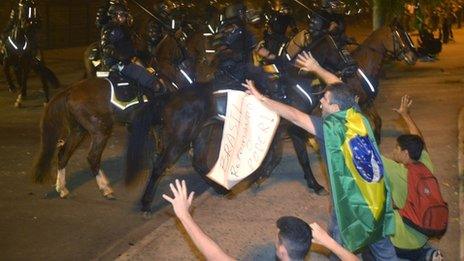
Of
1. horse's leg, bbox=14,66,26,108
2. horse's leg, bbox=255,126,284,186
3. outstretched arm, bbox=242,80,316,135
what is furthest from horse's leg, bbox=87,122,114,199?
horse's leg, bbox=14,66,26,108

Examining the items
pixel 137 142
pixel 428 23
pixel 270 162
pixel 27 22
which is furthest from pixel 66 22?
pixel 137 142

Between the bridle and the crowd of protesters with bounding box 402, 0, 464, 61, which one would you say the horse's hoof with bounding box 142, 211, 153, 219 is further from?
the crowd of protesters with bounding box 402, 0, 464, 61

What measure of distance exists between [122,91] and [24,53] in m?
7.62

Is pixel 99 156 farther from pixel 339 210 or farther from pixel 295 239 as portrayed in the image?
pixel 295 239

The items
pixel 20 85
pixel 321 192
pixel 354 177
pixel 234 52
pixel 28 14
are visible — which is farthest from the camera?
pixel 20 85

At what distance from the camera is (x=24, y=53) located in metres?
15.0

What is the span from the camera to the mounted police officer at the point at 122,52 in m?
8.17

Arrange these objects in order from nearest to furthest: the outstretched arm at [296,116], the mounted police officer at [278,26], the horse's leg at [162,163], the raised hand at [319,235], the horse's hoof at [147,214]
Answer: the raised hand at [319,235] < the outstretched arm at [296,116] < the horse's hoof at [147,214] < the horse's leg at [162,163] < the mounted police officer at [278,26]

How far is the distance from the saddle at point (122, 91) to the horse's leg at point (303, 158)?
2.04 metres

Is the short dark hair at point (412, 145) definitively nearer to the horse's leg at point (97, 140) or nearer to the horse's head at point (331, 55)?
the horse's head at point (331, 55)

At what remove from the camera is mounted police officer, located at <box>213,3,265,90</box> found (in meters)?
7.91

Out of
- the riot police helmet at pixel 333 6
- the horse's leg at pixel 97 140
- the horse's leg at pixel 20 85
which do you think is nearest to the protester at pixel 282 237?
the horse's leg at pixel 97 140

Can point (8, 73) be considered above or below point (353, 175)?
below

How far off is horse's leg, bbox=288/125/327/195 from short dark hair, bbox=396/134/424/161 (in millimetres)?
3240
